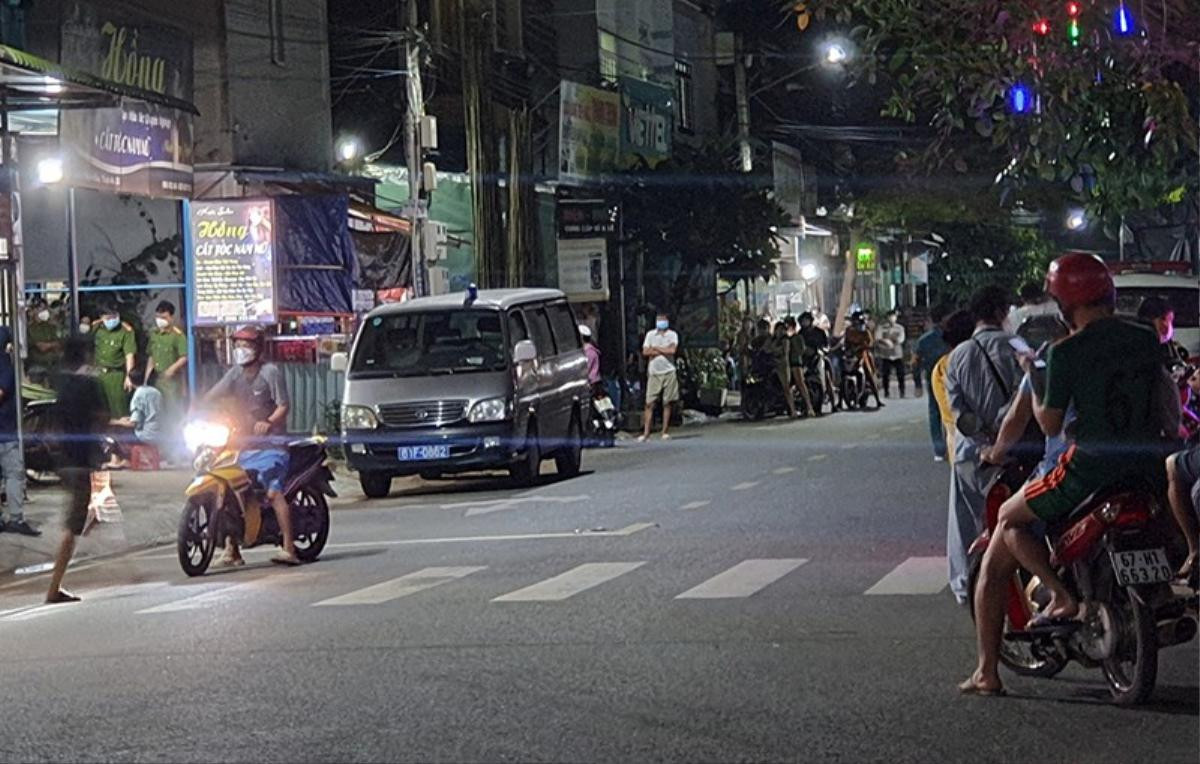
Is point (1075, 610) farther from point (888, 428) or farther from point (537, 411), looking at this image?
point (888, 428)

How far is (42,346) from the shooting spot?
24.2 meters

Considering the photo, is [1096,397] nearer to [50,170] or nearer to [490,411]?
[490,411]

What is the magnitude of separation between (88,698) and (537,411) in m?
13.6

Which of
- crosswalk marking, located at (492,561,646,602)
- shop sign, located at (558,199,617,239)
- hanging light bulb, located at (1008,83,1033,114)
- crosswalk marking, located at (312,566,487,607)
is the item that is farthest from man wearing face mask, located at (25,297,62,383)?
hanging light bulb, located at (1008,83,1033,114)

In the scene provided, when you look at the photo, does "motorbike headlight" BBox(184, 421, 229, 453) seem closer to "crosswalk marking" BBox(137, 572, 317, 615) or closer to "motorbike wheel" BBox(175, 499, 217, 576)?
"motorbike wheel" BBox(175, 499, 217, 576)

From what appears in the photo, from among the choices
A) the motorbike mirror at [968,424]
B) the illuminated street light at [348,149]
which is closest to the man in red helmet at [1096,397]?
the motorbike mirror at [968,424]

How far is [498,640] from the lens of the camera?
35.5 ft

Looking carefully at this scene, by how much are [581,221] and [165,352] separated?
11.2m

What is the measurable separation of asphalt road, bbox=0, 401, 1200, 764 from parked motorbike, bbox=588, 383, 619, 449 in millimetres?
11097

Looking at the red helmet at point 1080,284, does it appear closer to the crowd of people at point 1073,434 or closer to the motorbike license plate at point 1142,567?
the crowd of people at point 1073,434

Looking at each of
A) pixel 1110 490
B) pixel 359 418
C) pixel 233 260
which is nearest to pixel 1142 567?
pixel 1110 490

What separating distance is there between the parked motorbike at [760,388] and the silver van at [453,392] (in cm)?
1311

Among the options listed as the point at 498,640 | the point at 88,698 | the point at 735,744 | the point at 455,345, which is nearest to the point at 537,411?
the point at 455,345

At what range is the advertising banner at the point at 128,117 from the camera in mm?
21984
